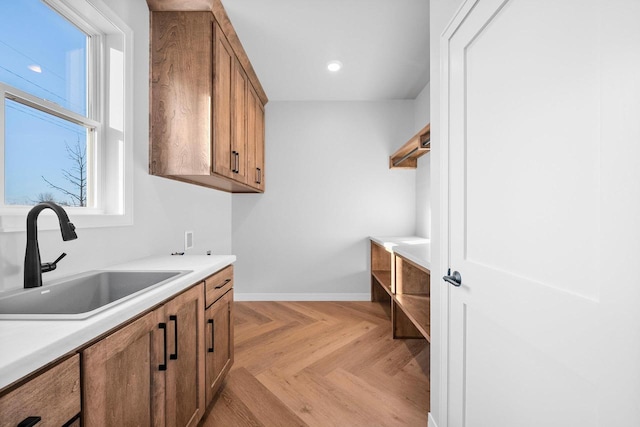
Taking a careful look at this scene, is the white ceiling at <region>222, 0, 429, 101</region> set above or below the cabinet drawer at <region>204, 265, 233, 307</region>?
above

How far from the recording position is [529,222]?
0.84 m

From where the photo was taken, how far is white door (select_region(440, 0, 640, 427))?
584 millimetres

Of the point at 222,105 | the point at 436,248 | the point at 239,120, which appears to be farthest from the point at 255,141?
the point at 436,248

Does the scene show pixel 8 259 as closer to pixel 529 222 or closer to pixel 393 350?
pixel 529 222

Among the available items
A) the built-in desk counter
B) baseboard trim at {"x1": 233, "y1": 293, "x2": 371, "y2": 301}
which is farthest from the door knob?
baseboard trim at {"x1": 233, "y1": 293, "x2": 371, "y2": 301}

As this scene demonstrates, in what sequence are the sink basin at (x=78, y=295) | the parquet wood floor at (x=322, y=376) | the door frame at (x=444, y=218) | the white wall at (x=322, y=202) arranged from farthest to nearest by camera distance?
the white wall at (x=322, y=202) < the parquet wood floor at (x=322, y=376) < the door frame at (x=444, y=218) < the sink basin at (x=78, y=295)

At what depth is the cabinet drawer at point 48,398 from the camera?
561 millimetres

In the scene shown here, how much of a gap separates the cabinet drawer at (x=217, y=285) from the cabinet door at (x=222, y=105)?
71 cm

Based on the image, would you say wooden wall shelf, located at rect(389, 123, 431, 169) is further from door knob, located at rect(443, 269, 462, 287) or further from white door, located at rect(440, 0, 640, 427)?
door knob, located at rect(443, 269, 462, 287)

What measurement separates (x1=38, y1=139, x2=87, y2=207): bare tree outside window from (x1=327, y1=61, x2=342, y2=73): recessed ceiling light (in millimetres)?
2125

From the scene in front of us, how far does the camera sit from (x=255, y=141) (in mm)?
3094

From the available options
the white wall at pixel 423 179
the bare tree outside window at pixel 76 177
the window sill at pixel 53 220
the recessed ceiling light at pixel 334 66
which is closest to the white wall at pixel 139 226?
the window sill at pixel 53 220

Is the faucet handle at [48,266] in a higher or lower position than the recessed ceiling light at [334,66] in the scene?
lower

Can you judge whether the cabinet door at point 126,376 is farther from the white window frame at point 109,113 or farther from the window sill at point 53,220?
the white window frame at point 109,113
